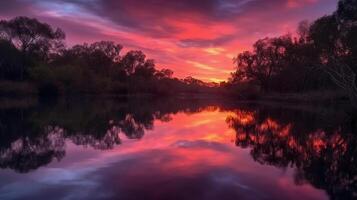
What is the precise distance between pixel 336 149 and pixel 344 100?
3568 centimetres

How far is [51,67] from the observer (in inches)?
2712

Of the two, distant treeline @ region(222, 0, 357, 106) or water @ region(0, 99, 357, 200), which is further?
distant treeline @ region(222, 0, 357, 106)

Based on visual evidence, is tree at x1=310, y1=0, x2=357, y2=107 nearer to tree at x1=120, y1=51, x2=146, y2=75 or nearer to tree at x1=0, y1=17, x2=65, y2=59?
tree at x1=0, y1=17, x2=65, y2=59

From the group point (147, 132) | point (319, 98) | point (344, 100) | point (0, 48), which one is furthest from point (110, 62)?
point (147, 132)

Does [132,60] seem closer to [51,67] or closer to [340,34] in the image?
[51,67]

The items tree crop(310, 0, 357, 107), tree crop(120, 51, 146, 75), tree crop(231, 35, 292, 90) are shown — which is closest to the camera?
tree crop(310, 0, 357, 107)

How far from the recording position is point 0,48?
208 feet

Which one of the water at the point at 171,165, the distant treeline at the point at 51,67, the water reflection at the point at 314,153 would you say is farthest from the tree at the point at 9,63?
the water reflection at the point at 314,153

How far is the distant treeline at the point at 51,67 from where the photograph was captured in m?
63.5

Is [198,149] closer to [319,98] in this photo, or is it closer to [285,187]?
[285,187]

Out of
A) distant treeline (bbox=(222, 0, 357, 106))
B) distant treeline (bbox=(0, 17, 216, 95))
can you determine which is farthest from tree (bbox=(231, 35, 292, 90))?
distant treeline (bbox=(0, 17, 216, 95))

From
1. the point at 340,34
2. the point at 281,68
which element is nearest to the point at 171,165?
the point at 340,34

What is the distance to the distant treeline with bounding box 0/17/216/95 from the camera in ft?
208

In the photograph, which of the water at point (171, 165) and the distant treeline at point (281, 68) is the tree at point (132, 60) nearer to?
the distant treeline at point (281, 68)
